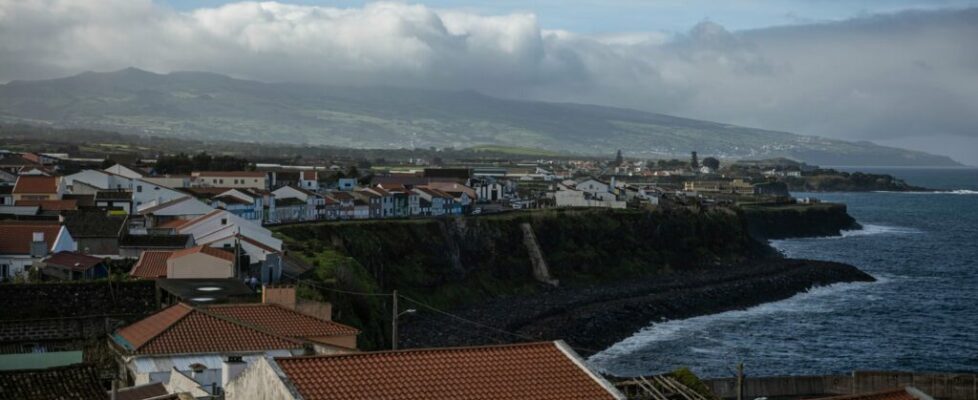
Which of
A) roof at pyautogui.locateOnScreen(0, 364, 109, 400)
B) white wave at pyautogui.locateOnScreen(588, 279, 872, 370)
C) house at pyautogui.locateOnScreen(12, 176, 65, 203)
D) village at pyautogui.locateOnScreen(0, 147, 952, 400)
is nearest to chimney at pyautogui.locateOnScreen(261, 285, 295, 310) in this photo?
village at pyautogui.locateOnScreen(0, 147, 952, 400)

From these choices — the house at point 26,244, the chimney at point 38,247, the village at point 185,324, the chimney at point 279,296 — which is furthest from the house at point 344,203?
the chimney at point 279,296

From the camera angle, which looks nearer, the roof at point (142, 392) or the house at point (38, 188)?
the roof at point (142, 392)

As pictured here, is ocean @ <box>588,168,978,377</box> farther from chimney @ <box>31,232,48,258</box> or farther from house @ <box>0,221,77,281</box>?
chimney @ <box>31,232,48,258</box>

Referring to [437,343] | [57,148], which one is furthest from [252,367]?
[57,148]

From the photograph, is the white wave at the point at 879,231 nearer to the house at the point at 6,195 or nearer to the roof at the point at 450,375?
the house at the point at 6,195

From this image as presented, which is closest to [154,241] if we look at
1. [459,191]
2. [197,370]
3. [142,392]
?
[197,370]

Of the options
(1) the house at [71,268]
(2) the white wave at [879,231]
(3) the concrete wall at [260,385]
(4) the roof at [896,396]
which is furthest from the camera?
(2) the white wave at [879,231]

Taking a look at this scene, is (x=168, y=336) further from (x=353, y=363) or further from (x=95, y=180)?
(x=95, y=180)

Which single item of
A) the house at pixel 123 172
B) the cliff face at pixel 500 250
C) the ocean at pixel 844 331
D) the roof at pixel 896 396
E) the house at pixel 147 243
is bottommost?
the ocean at pixel 844 331
